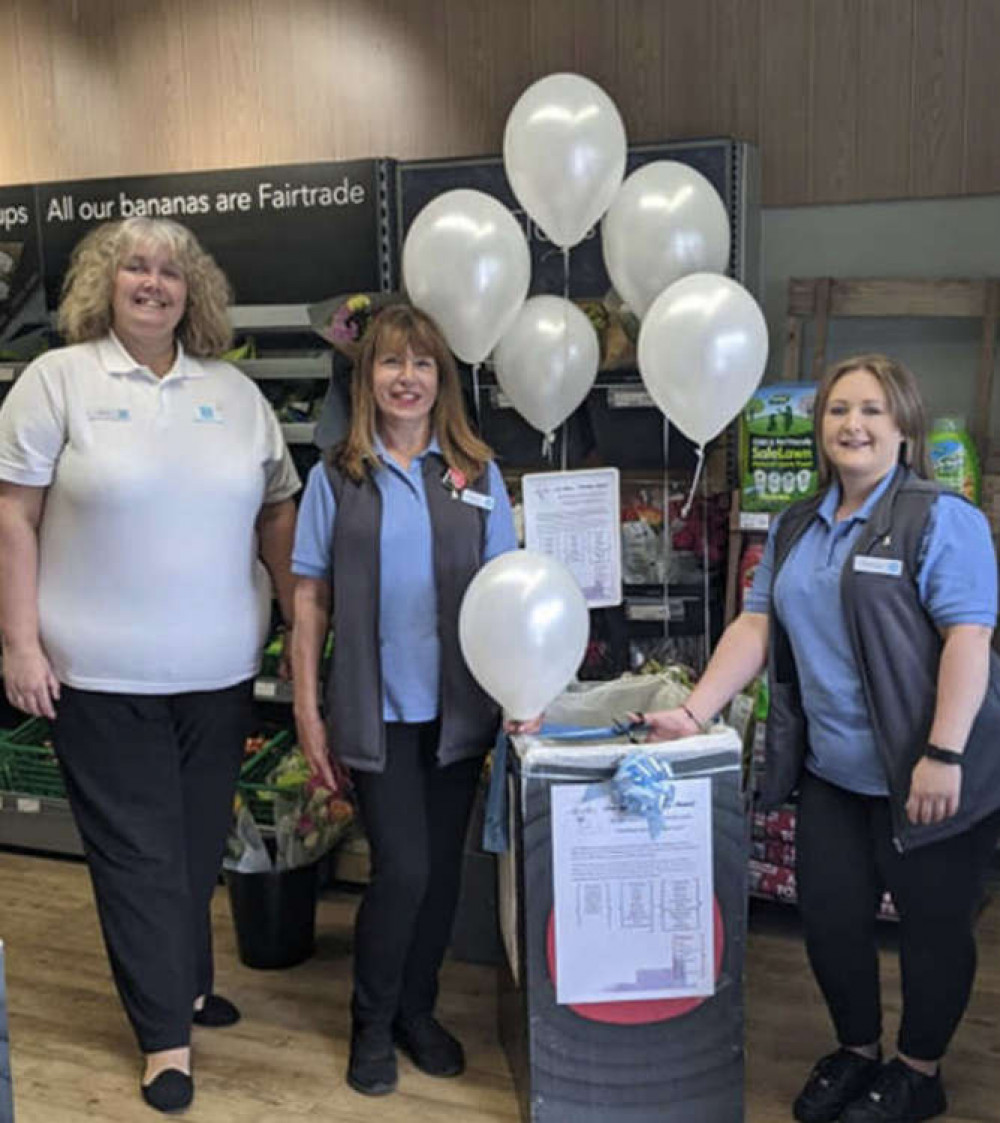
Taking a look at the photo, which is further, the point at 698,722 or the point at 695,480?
the point at 695,480

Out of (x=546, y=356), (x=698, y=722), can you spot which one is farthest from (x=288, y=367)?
(x=698, y=722)

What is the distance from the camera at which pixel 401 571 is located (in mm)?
2246

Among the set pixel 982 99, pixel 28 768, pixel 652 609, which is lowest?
pixel 28 768

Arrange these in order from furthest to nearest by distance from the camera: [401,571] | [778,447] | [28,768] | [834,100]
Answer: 1. [28,768]
2. [834,100]
3. [778,447]
4. [401,571]

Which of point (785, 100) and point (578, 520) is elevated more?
point (785, 100)

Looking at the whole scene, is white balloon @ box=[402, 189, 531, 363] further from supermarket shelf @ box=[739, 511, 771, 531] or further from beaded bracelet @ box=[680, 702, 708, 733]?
supermarket shelf @ box=[739, 511, 771, 531]

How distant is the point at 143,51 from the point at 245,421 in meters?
2.17

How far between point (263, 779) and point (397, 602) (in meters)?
1.33

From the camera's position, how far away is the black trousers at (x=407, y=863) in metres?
2.30

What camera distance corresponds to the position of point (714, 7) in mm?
3389

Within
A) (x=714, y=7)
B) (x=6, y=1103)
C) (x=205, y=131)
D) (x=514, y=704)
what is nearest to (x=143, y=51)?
(x=205, y=131)

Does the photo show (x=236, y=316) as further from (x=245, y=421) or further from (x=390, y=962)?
(x=390, y=962)

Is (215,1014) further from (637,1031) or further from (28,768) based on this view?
(28,768)

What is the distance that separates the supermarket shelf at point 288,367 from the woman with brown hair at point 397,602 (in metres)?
1.12
